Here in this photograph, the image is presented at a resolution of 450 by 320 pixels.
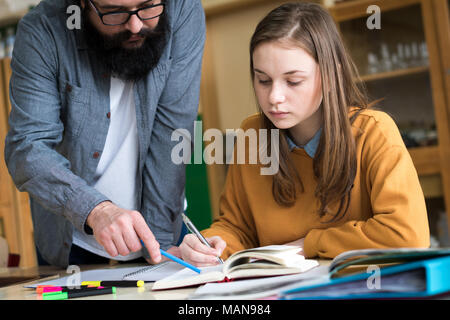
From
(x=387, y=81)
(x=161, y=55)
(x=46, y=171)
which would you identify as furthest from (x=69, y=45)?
(x=387, y=81)

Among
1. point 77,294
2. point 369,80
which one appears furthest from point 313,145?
point 369,80

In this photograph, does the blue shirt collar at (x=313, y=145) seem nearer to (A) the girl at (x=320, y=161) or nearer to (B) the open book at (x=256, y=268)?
(A) the girl at (x=320, y=161)

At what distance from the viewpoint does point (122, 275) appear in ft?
3.32

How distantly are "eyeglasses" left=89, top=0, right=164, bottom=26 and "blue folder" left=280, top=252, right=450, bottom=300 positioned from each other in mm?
744

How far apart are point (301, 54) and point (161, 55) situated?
392 millimetres

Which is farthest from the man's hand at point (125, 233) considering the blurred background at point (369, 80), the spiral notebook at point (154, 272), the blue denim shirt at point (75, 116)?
the blurred background at point (369, 80)

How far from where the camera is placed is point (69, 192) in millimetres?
1044

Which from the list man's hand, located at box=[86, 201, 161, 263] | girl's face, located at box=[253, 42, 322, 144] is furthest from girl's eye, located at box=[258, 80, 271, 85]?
man's hand, located at box=[86, 201, 161, 263]

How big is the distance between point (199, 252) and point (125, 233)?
18cm

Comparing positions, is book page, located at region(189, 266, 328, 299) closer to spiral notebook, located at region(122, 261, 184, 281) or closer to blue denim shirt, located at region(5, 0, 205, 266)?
spiral notebook, located at region(122, 261, 184, 281)

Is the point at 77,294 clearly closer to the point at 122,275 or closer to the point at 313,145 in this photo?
the point at 122,275

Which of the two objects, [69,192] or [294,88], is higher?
[294,88]

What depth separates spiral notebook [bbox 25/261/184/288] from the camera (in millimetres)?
948

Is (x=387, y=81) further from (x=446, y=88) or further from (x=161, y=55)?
(x=161, y=55)
